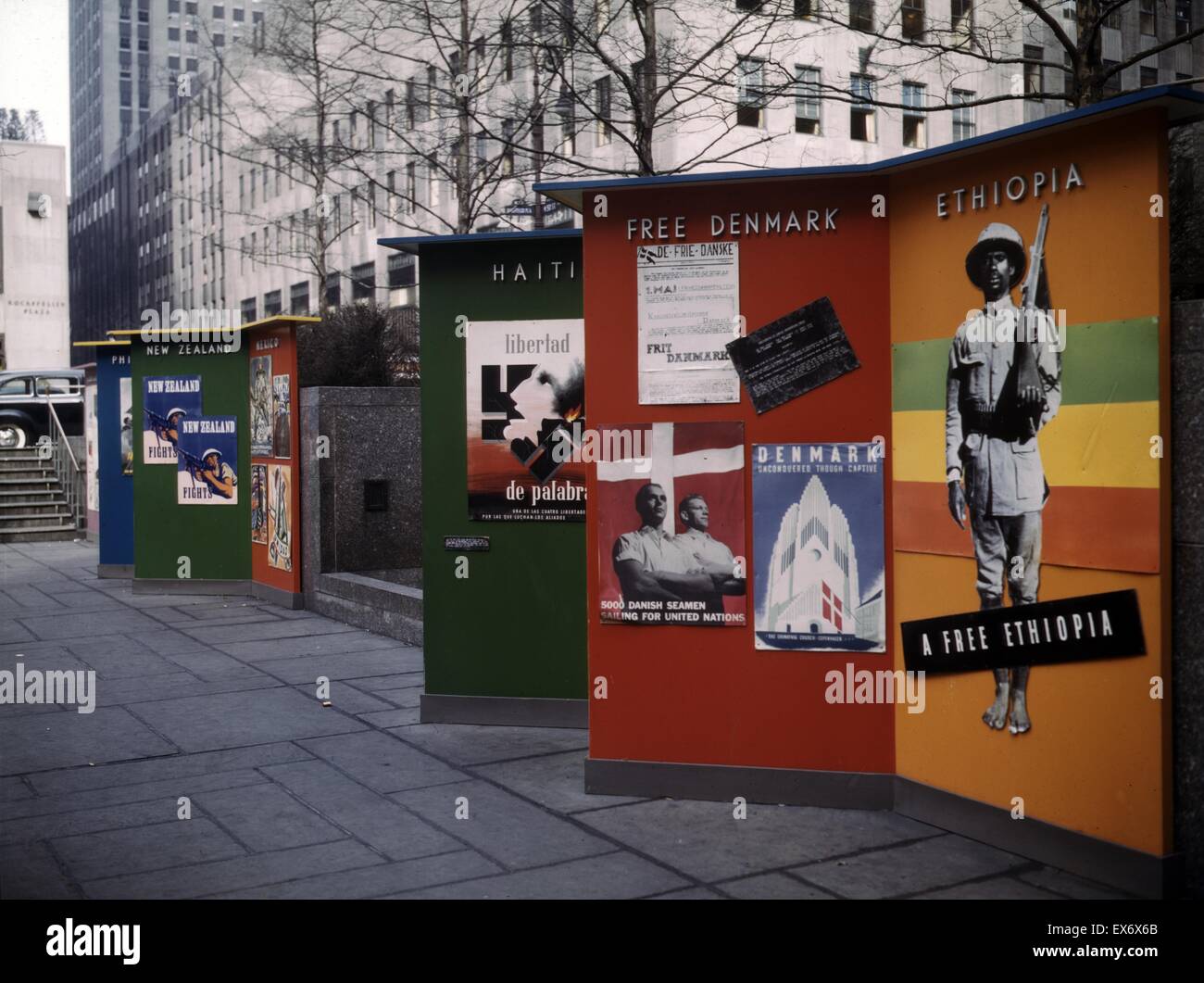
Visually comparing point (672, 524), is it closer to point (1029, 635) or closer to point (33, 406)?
point (1029, 635)

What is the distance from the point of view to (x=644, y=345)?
20.6 feet

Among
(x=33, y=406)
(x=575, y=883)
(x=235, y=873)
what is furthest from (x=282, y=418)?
(x=33, y=406)

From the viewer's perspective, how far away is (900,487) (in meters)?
5.97

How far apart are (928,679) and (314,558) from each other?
787 cm

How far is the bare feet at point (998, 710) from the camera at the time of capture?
A: 545cm

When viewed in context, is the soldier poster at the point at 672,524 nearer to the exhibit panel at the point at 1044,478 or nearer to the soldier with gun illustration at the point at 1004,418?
the exhibit panel at the point at 1044,478

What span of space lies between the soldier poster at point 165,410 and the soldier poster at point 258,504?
3.44 feet

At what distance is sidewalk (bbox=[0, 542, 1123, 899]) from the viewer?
517 centimetres

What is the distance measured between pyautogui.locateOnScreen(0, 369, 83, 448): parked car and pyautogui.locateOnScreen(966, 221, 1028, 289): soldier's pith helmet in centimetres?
2475

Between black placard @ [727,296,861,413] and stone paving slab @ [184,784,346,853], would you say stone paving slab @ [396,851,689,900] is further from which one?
black placard @ [727,296,861,413]

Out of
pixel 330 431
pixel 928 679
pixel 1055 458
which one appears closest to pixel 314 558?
pixel 330 431

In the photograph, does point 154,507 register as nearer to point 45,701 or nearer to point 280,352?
point 280,352
